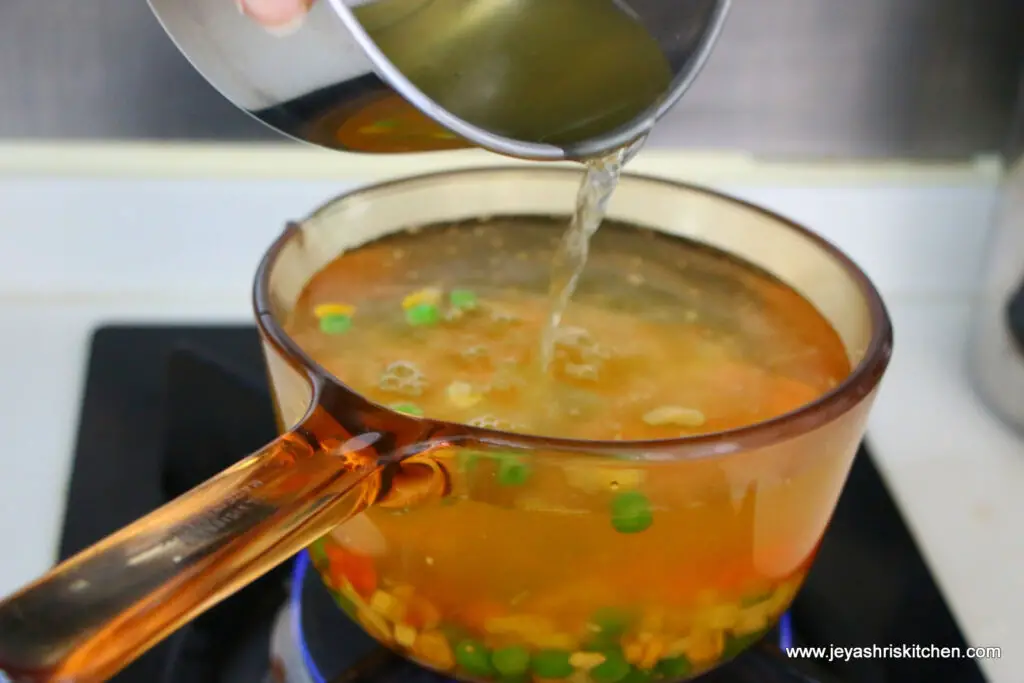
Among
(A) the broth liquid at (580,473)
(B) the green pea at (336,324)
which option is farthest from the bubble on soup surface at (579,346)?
(B) the green pea at (336,324)

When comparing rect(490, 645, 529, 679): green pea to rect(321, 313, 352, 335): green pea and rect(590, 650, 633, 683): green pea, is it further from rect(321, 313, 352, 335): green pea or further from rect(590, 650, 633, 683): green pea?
rect(321, 313, 352, 335): green pea

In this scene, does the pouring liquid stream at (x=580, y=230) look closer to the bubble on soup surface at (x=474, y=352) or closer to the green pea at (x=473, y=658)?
the bubble on soup surface at (x=474, y=352)

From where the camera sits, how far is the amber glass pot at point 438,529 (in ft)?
0.94

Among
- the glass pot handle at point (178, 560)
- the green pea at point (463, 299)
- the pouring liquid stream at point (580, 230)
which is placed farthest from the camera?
the green pea at point (463, 299)

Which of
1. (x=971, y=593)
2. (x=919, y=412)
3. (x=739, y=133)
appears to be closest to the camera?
(x=971, y=593)

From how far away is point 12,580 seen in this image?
52cm

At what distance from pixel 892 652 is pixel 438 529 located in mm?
260

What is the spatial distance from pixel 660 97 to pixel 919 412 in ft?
1.14

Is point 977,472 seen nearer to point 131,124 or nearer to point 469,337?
point 469,337

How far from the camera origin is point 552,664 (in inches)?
16.1

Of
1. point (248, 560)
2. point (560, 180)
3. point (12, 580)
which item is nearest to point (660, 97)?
point (560, 180)

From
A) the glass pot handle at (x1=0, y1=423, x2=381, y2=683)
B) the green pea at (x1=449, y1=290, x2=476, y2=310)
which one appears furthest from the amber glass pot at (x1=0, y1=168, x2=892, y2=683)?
the green pea at (x1=449, y1=290, x2=476, y2=310)

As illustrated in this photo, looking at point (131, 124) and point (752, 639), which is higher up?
point (131, 124)

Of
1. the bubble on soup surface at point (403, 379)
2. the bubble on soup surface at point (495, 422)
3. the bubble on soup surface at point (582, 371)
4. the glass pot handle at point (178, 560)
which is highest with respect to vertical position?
the glass pot handle at point (178, 560)
